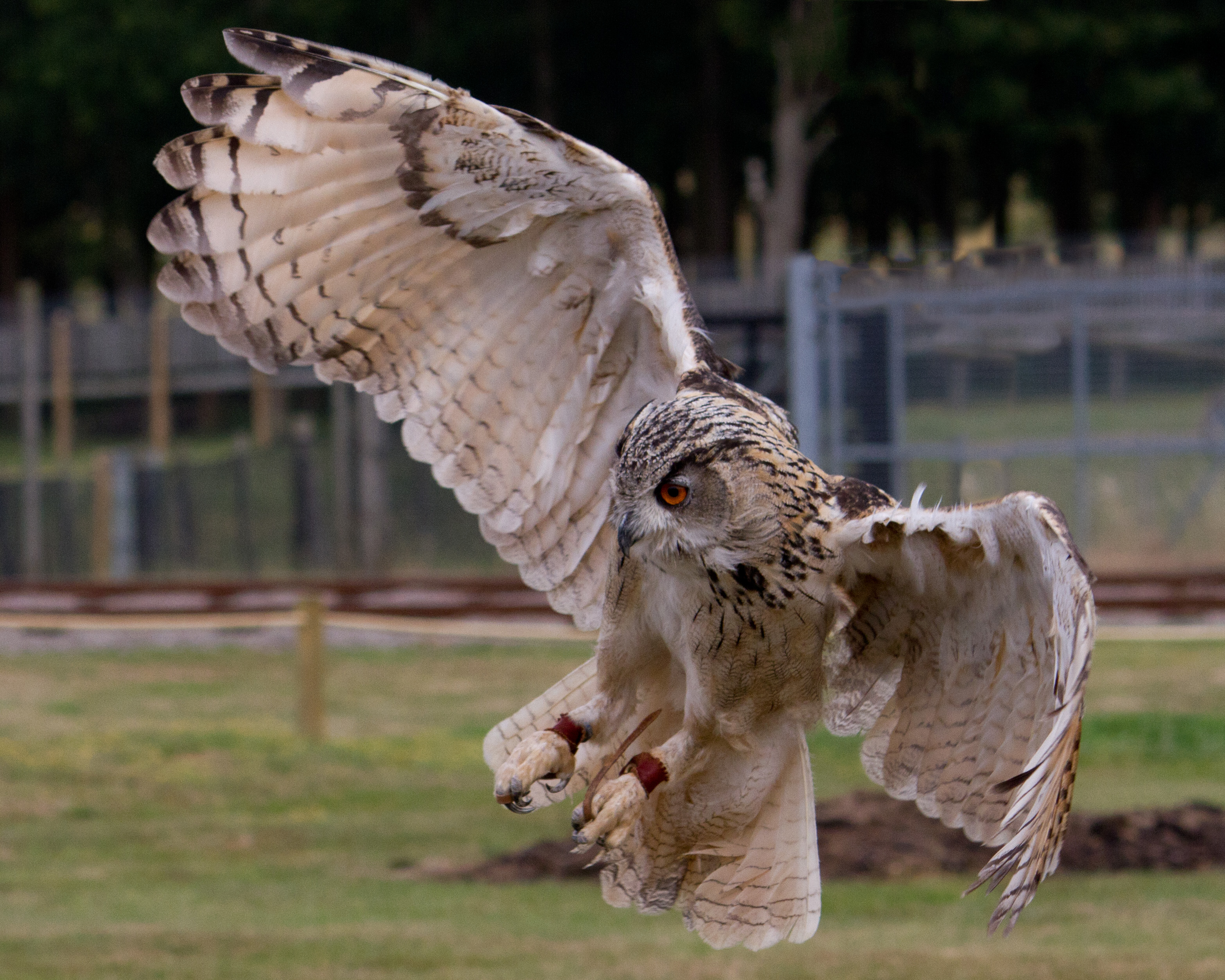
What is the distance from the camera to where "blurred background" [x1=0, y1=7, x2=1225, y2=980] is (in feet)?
25.8

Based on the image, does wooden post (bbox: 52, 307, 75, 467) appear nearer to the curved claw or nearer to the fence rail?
the fence rail

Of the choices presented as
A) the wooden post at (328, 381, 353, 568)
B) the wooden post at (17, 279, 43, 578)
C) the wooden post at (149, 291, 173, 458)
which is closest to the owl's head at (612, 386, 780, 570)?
the wooden post at (328, 381, 353, 568)

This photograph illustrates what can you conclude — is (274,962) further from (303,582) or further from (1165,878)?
(303,582)

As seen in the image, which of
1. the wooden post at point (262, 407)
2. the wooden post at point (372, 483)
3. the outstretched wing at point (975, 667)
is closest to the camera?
the outstretched wing at point (975, 667)

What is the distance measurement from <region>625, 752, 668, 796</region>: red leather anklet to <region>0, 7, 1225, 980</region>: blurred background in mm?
2773

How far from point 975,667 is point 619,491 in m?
0.99

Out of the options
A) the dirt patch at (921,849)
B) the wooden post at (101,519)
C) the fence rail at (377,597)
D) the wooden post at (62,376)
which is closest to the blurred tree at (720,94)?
the fence rail at (377,597)

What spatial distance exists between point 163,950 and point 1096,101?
2935cm

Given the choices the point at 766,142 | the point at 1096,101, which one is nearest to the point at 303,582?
the point at 1096,101

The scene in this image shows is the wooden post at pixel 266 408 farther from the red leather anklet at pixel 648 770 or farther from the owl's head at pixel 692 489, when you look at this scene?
the owl's head at pixel 692 489

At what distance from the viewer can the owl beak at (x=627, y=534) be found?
4012 millimetres

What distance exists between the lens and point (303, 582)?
17.8 metres

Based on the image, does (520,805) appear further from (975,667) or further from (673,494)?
(975,667)

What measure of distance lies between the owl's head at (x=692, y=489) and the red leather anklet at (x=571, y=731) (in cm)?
66
